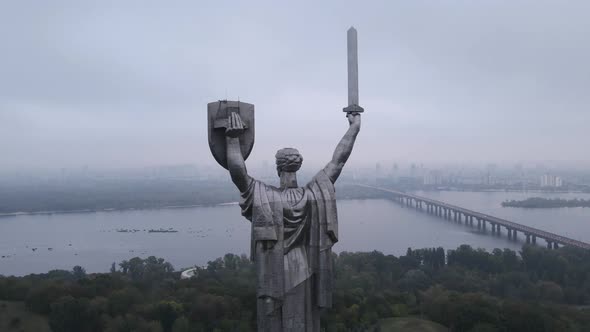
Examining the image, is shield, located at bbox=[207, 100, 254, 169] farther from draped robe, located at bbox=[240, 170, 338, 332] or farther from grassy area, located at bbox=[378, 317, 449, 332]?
grassy area, located at bbox=[378, 317, 449, 332]

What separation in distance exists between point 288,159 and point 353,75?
1.64ft

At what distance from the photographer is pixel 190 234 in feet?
78.4

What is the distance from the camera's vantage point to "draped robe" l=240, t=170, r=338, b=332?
184cm

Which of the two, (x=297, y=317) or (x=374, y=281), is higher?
(x=297, y=317)

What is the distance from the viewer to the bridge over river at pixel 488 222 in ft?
61.0

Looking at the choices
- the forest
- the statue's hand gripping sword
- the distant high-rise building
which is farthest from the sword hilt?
the distant high-rise building

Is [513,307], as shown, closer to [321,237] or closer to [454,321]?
[454,321]

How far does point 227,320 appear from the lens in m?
7.48

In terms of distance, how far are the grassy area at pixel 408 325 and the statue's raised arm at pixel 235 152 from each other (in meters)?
6.69

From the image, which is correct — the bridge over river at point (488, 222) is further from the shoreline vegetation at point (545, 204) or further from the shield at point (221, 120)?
the shield at point (221, 120)

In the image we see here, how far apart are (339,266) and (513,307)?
5705mm

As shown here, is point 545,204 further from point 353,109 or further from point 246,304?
point 353,109

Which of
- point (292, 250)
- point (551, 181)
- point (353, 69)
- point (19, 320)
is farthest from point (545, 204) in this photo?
point (292, 250)

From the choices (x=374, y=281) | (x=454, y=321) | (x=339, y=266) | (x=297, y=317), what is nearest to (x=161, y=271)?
(x=339, y=266)
